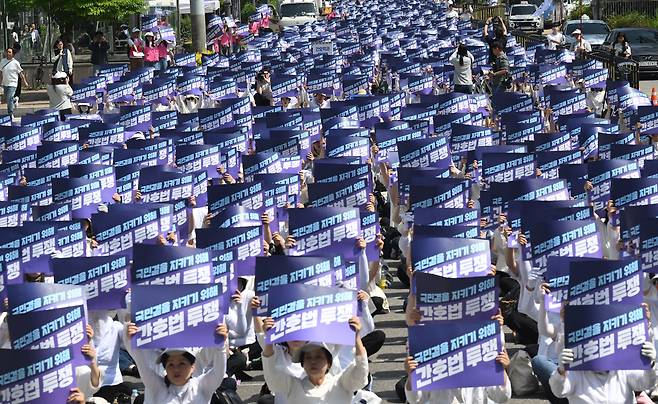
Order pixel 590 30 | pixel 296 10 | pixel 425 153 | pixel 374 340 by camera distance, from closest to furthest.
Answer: pixel 374 340 → pixel 425 153 → pixel 590 30 → pixel 296 10

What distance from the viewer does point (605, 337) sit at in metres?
11.1

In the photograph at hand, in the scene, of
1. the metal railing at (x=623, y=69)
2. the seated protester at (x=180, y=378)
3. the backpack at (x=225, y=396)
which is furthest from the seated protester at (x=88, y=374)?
the metal railing at (x=623, y=69)

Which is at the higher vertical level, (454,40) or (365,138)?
(365,138)

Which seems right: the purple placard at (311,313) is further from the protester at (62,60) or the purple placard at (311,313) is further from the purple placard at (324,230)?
the protester at (62,60)

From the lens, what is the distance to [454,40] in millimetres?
43719

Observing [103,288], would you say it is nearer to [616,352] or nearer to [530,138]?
[616,352]

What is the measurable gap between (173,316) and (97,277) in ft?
6.50

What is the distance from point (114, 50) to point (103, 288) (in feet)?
131

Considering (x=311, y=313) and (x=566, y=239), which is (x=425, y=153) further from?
(x=311, y=313)

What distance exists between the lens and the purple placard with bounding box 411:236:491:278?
13.2m

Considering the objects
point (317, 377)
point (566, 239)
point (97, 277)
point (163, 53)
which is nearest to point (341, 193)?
point (566, 239)

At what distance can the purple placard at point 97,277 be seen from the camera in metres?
13.3

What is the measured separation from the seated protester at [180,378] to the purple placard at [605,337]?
2.17m

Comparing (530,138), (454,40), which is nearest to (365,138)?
(530,138)
